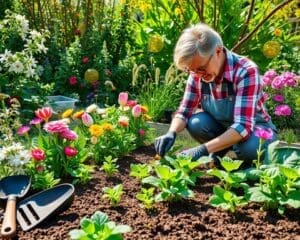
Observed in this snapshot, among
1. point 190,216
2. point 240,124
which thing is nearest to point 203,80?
point 240,124

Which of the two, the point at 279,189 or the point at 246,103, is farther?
the point at 246,103

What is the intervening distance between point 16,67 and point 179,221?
213 centimetres

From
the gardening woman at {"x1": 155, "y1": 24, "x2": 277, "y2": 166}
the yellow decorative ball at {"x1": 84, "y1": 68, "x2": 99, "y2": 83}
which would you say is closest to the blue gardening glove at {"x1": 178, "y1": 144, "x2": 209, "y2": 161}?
the gardening woman at {"x1": 155, "y1": 24, "x2": 277, "y2": 166}

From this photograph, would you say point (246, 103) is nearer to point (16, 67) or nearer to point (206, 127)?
point (206, 127)

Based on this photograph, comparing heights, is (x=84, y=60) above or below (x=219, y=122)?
above

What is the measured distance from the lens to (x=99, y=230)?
2.00 meters

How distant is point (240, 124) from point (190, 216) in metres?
0.76

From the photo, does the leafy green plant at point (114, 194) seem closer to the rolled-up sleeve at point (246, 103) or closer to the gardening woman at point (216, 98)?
the gardening woman at point (216, 98)

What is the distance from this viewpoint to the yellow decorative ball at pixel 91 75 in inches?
214

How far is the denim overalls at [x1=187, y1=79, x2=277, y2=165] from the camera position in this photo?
3.19 m

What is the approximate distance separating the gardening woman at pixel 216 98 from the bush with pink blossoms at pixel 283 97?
130cm

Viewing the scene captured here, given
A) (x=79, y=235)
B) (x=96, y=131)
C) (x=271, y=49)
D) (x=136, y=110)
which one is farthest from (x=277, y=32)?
(x=79, y=235)

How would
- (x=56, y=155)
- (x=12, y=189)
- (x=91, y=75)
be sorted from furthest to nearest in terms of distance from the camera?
(x=91, y=75), (x=56, y=155), (x=12, y=189)

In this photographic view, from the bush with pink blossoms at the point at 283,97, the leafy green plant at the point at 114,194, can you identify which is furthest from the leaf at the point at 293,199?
the bush with pink blossoms at the point at 283,97
